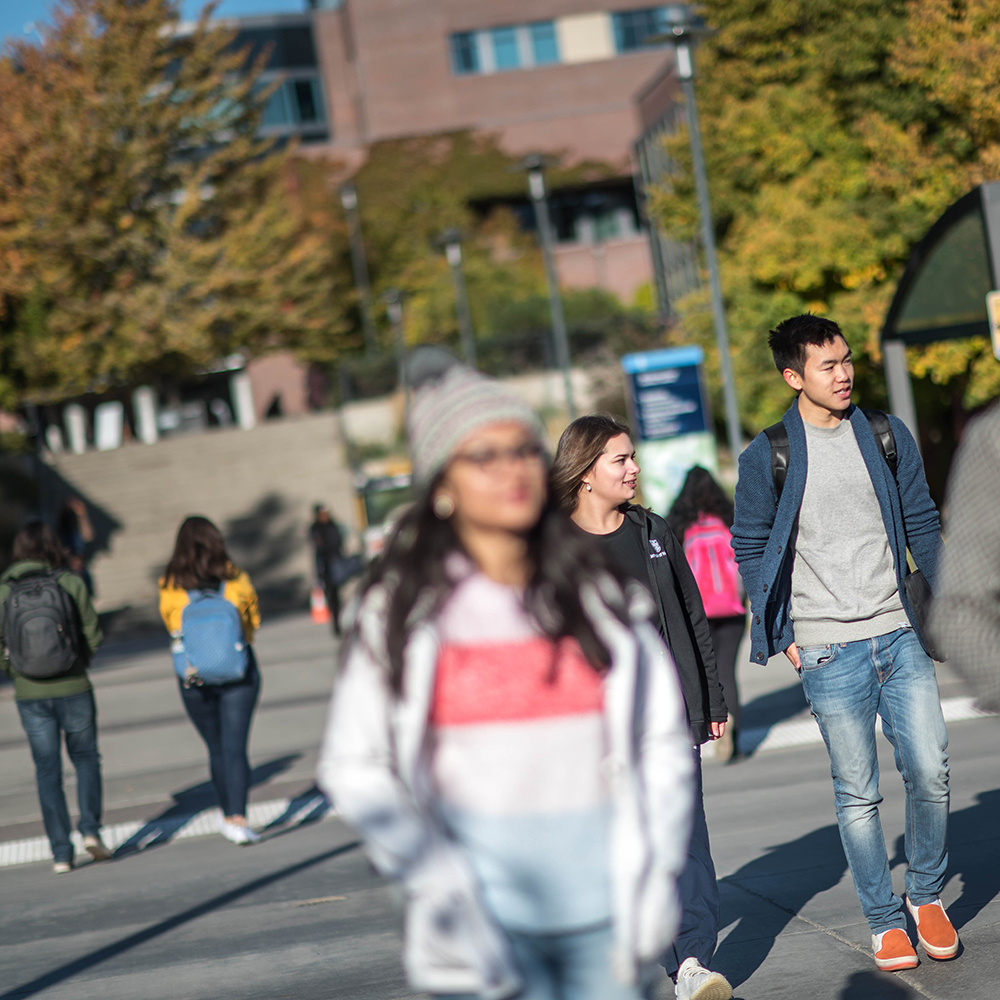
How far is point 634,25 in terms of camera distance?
56625mm

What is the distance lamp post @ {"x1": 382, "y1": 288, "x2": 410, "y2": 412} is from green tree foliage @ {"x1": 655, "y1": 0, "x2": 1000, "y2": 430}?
40.1ft

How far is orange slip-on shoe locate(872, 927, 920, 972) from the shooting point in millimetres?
4129

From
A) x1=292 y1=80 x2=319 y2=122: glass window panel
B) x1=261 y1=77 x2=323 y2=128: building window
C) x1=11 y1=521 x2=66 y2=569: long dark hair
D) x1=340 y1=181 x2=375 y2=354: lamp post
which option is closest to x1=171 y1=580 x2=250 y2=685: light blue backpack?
x1=11 y1=521 x2=66 y2=569: long dark hair

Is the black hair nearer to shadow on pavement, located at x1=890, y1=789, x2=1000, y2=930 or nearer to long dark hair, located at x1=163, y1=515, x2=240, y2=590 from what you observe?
shadow on pavement, located at x1=890, y1=789, x2=1000, y2=930

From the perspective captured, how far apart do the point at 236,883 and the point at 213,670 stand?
1242 mm

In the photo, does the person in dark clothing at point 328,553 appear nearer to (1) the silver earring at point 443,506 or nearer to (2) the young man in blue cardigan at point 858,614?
(2) the young man in blue cardigan at point 858,614

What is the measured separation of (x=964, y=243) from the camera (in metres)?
12.7

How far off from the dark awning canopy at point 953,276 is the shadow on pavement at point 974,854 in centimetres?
690

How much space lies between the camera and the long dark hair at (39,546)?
24.2 ft

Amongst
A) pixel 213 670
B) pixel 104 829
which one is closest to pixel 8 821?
pixel 104 829

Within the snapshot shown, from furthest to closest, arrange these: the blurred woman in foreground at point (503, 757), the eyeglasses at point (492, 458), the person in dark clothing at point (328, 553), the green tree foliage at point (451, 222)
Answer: the green tree foliage at point (451, 222)
the person in dark clothing at point (328, 553)
the eyeglasses at point (492, 458)
the blurred woman in foreground at point (503, 757)

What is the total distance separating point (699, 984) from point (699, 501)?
4.30 m

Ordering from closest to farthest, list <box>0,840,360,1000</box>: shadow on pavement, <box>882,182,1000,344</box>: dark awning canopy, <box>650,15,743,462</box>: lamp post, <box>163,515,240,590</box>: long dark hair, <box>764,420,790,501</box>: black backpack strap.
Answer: <box>764,420,790,501</box>: black backpack strap → <box>0,840,360,1000</box>: shadow on pavement → <box>163,515,240,590</box>: long dark hair → <box>882,182,1000,344</box>: dark awning canopy → <box>650,15,743,462</box>: lamp post

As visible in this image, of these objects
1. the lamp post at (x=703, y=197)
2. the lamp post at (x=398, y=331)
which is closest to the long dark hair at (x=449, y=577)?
the lamp post at (x=703, y=197)
